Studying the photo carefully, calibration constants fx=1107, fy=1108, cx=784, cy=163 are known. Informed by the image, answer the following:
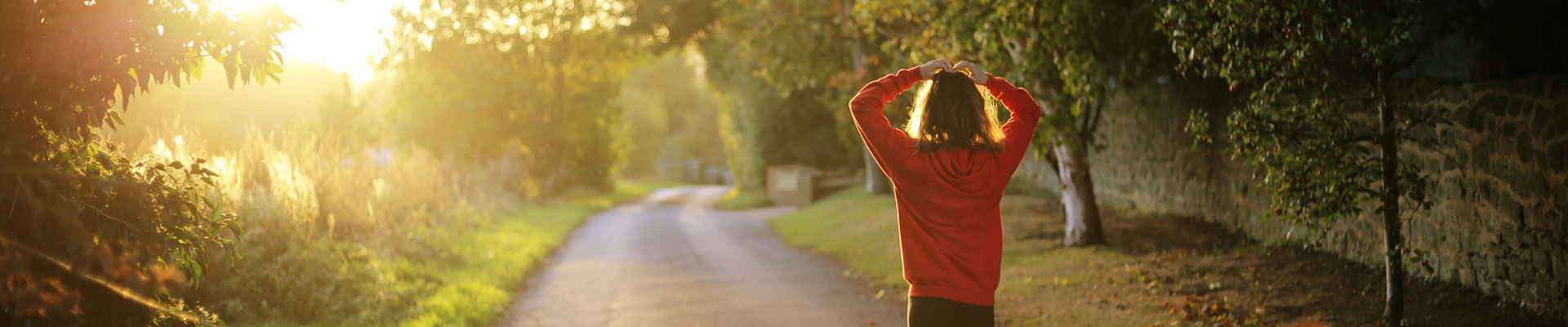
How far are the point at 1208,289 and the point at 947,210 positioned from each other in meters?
6.01

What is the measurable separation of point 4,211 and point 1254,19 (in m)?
6.13

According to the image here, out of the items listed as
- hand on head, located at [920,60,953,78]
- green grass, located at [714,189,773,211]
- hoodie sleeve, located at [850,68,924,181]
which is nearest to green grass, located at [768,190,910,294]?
green grass, located at [714,189,773,211]

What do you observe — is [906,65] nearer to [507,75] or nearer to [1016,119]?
[1016,119]

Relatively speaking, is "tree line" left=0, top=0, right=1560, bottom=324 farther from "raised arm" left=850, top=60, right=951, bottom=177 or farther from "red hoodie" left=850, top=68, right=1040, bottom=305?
"red hoodie" left=850, top=68, right=1040, bottom=305

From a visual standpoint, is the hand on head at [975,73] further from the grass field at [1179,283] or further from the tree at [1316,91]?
the grass field at [1179,283]

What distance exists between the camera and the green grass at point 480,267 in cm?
965

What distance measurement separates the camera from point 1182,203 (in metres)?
14.7

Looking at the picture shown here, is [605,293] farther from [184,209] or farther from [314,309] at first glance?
[184,209]

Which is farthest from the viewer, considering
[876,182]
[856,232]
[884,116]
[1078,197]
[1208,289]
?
[876,182]

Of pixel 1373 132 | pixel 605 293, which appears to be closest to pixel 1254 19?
pixel 1373 132

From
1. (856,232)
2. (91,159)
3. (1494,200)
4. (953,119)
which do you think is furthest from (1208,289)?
(856,232)

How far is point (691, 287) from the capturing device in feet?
38.8

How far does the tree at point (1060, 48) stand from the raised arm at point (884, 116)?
6402 millimetres

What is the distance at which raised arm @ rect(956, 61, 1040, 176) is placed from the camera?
395 cm
